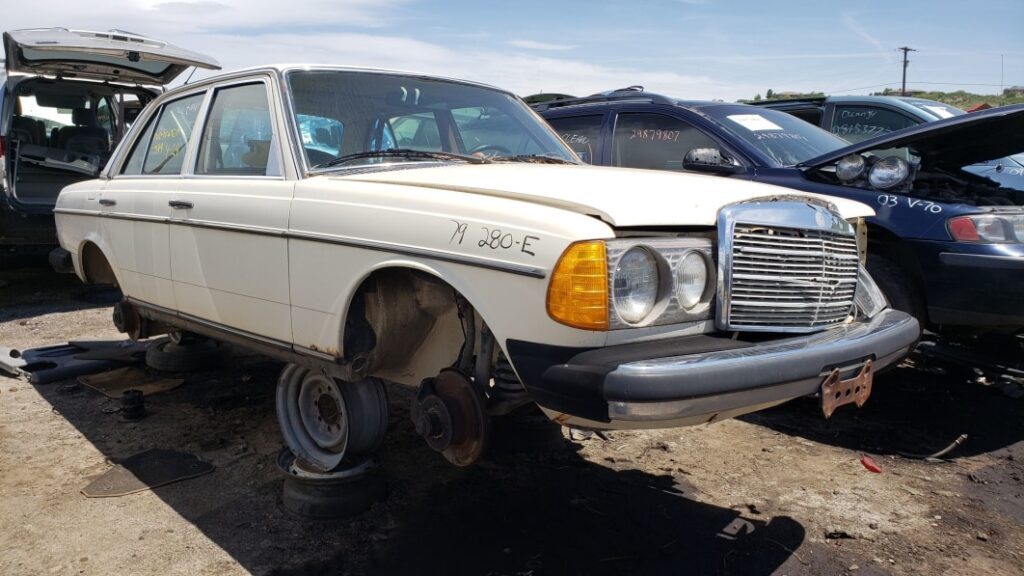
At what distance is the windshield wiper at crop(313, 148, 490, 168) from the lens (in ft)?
10.4

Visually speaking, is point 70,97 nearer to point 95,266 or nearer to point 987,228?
point 95,266

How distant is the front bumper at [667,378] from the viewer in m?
2.18

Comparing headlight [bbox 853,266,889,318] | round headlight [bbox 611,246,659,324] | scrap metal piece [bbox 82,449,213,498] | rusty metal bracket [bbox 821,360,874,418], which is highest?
round headlight [bbox 611,246,659,324]

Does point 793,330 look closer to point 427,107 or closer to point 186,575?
point 427,107

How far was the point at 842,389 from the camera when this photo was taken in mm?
2580

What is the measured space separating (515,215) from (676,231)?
53cm

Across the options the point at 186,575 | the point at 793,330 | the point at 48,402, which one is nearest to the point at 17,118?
the point at 48,402

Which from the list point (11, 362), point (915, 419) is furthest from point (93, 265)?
point (915, 419)

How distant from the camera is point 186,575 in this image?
2.78 metres

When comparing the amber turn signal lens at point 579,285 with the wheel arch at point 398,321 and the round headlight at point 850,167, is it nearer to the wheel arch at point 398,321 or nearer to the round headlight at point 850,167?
the wheel arch at point 398,321

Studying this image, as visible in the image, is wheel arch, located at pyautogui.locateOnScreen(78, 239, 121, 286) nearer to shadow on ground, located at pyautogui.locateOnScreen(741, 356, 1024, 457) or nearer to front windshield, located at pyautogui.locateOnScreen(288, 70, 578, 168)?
front windshield, located at pyautogui.locateOnScreen(288, 70, 578, 168)

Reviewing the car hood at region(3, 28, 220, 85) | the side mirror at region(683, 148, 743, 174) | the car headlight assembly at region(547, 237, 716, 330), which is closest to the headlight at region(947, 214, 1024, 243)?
the side mirror at region(683, 148, 743, 174)

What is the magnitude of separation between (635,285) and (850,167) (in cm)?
280

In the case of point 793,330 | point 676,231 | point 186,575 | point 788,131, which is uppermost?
point 788,131
